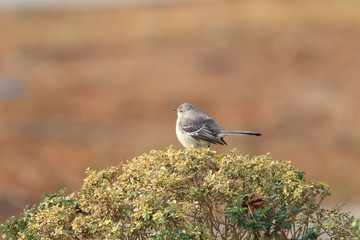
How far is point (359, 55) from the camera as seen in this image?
31078 mm

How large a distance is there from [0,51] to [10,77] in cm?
459

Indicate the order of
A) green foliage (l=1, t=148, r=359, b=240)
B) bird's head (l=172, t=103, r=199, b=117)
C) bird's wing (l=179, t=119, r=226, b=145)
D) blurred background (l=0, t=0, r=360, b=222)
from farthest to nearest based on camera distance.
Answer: blurred background (l=0, t=0, r=360, b=222) < bird's head (l=172, t=103, r=199, b=117) < bird's wing (l=179, t=119, r=226, b=145) < green foliage (l=1, t=148, r=359, b=240)

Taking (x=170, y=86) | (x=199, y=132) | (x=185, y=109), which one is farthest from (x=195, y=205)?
(x=170, y=86)

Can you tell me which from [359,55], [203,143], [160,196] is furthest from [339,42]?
[160,196]

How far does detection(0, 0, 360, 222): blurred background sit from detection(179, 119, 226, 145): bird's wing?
7116mm

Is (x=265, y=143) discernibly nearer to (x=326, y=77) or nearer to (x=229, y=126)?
(x=229, y=126)

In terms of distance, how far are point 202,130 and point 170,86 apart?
744 inches

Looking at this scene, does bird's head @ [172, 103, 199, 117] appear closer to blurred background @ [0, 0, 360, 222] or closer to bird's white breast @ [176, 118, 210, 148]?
bird's white breast @ [176, 118, 210, 148]

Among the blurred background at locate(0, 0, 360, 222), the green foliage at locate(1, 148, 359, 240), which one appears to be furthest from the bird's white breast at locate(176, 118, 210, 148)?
the blurred background at locate(0, 0, 360, 222)

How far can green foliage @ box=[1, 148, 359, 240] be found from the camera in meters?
5.01

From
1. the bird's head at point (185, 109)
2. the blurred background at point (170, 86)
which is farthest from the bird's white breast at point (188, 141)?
the blurred background at point (170, 86)

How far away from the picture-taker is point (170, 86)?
27688 mm

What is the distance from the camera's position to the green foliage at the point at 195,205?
5012 mm

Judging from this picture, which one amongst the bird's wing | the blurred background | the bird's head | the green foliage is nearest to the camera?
the green foliage
